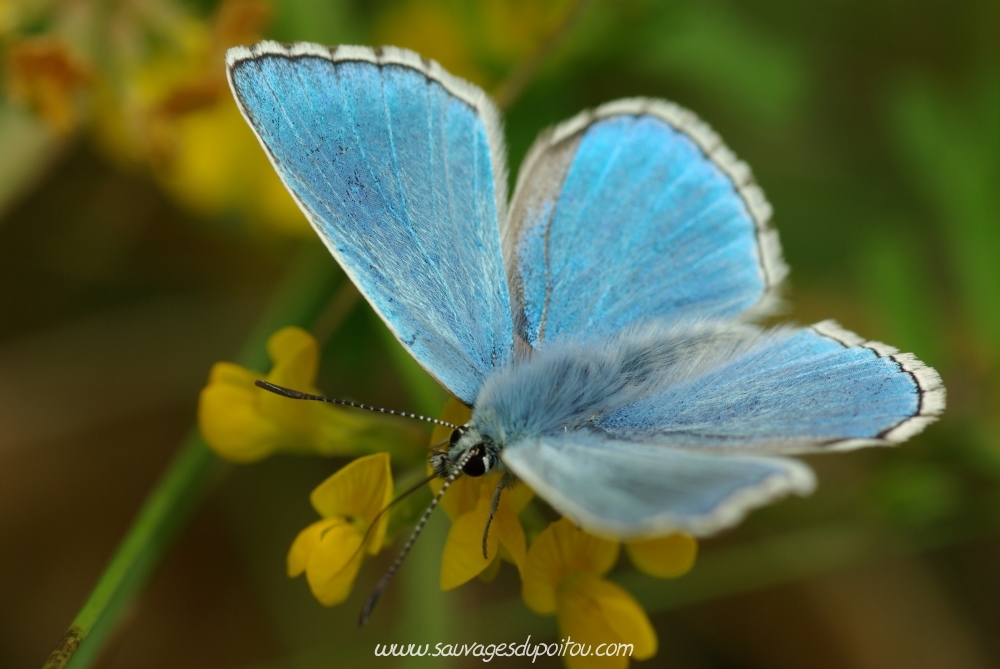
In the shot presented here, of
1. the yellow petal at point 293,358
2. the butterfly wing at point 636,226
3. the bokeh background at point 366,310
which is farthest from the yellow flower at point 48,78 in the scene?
the butterfly wing at point 636,226

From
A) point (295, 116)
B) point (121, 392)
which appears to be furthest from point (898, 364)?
point (121, 392)

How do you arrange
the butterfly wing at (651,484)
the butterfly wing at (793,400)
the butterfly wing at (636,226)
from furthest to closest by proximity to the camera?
the butterfly wing at (636,226) < the butterfly wing at (793,400) < the butterfly wing at (651,484)

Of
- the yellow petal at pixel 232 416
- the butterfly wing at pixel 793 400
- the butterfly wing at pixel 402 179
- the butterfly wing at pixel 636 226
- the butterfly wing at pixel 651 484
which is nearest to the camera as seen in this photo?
the butterfly wing at pixel 651 484

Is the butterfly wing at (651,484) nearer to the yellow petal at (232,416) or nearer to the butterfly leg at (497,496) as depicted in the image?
the butterfly leg at (497,496)

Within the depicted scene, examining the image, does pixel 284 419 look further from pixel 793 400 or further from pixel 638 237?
pixel 793 400

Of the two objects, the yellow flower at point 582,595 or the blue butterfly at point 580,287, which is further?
the yellow flower at point 582,595

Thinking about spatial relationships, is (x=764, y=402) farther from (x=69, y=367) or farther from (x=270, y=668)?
(x=69, y=367)

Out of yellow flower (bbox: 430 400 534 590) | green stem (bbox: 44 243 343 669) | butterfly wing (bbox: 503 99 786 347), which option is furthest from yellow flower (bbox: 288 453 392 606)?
butterfly wing (bbox: 503 99 786 347)
